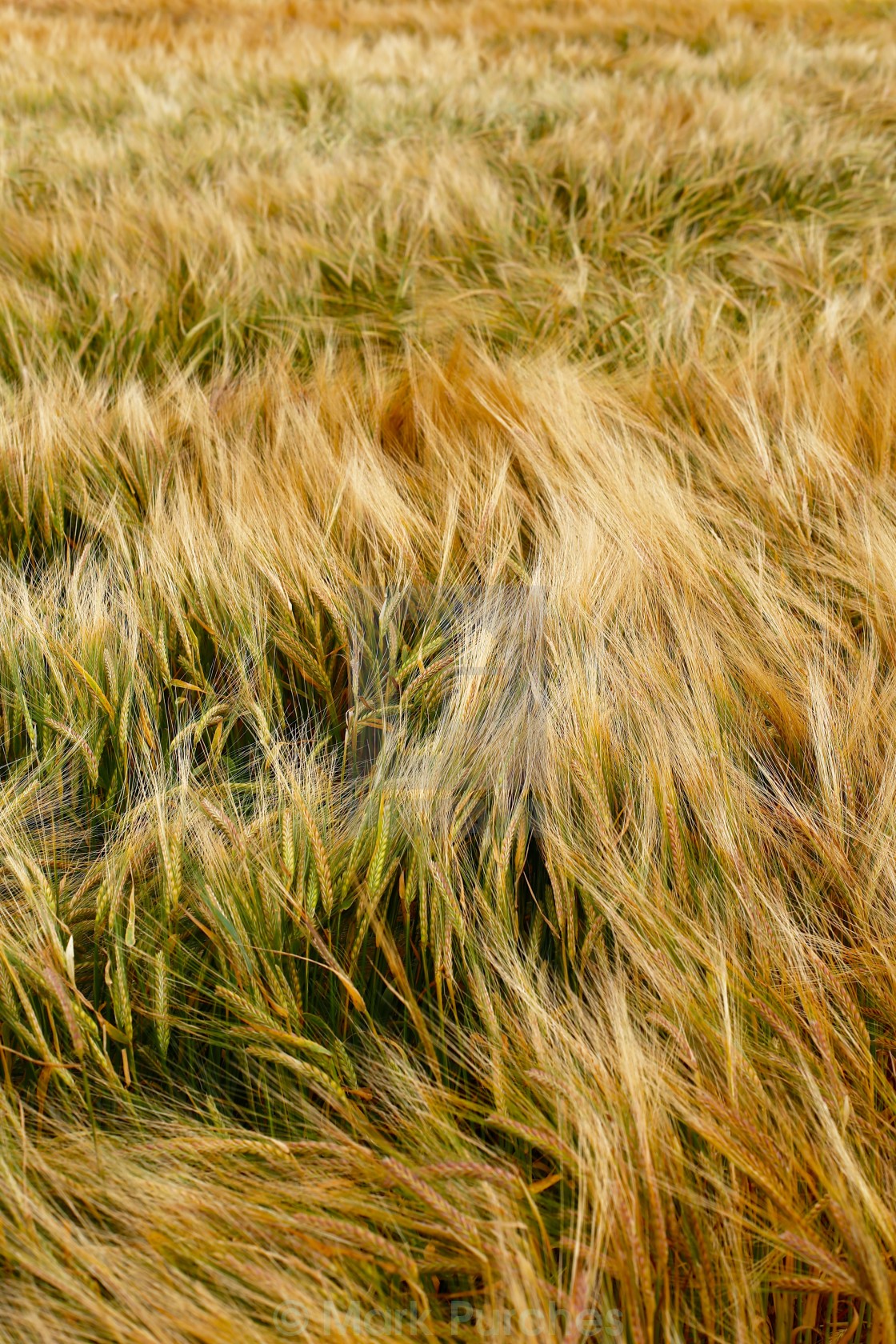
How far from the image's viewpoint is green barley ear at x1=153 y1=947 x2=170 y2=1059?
51 centimetres

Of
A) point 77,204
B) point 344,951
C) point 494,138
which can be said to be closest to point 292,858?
point 344,951

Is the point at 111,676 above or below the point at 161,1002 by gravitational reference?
above

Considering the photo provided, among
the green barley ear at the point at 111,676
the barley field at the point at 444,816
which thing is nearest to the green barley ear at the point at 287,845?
the barley field at the point at 444,816

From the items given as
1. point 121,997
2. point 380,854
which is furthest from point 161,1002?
point 380,854

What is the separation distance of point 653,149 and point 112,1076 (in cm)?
257

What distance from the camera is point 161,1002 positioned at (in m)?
0.52

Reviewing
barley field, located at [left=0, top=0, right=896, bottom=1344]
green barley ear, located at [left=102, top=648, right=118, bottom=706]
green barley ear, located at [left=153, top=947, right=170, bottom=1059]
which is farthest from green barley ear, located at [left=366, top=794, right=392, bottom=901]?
green barley ear, located at [left=102, top=648, right=118, bottom=706]

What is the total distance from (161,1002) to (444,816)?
22 cm

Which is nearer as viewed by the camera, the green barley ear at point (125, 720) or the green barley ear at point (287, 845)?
the green barley ear at point (287, 845)

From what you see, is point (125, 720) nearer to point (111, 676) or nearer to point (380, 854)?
point (111, 676)

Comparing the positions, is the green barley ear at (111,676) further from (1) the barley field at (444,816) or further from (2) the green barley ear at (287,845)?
(2) the green barley ear at (287,845)

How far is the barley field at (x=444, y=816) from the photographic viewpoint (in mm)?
426

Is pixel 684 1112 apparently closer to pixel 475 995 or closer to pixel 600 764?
pixel 475 995

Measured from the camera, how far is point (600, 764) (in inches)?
25.3
